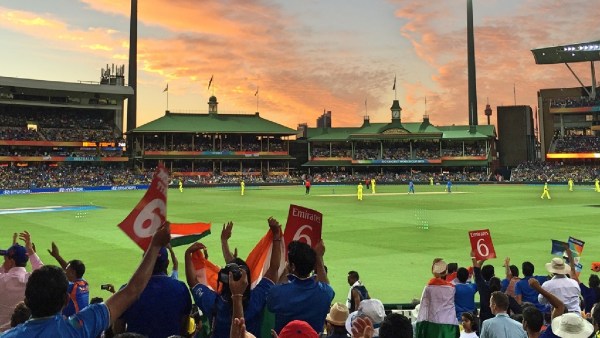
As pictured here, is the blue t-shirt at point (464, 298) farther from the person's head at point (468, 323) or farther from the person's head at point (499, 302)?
the person's head at point (499, 302)

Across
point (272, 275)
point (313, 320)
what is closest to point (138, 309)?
point (272, 275)

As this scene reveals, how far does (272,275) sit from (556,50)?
347 feet

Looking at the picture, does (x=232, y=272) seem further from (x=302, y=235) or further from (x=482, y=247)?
(x=482, y=247)

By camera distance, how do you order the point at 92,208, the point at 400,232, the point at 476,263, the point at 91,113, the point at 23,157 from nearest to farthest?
the point at 476,263, the point at 400,232, the point at 92,208, the point at 23,157, the point at 91,113

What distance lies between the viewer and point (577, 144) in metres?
101

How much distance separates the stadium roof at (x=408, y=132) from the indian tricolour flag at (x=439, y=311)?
105 meters

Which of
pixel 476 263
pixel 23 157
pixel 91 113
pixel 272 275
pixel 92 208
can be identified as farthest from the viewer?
pixel 91 113

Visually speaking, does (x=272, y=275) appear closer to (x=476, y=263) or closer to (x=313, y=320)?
(x=313, y=320)

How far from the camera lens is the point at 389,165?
10969 cm

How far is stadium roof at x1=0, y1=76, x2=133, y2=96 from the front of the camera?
301 feet

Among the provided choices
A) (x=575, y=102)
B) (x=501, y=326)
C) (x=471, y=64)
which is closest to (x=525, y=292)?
(x=501, y=326)

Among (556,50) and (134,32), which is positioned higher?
(134,32)

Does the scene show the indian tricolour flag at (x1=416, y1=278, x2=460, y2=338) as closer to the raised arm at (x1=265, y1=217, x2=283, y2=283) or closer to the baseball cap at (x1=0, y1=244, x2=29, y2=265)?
the raised arm at (x1=265, y1=217, x2=283, y2=283)

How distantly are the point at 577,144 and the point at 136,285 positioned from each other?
11352cm
